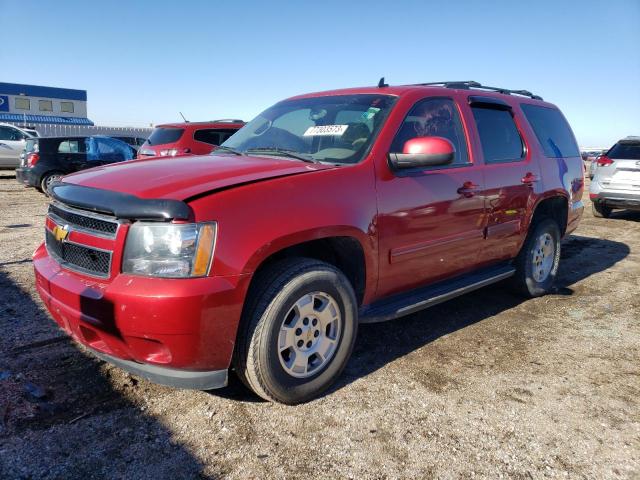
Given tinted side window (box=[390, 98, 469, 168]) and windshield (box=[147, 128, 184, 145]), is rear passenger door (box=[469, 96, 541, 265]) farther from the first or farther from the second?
windshield (box=[147, 128, 184, 145])

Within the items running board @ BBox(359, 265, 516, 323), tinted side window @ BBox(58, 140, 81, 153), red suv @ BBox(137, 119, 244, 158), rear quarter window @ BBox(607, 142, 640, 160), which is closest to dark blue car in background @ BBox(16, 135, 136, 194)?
tinted side window @ BBox(58, 140, 81, 153)

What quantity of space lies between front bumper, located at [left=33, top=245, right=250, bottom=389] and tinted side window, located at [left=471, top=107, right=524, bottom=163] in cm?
255

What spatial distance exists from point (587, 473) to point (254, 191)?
81.9 inches

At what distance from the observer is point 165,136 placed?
9938 mm

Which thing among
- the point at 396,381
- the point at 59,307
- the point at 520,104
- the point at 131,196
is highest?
the point at 520,104

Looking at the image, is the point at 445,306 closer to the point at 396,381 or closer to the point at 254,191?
the point at 396,381

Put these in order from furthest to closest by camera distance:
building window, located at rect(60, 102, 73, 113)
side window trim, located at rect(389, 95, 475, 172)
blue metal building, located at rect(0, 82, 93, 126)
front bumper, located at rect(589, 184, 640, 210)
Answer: building window, located at rect(60, 102, 73, 113) → blue metal building, located at rect(0, 82, 93, 126) → front bumper, located at rect(589, 184, 640, 210) → side window trim, located at rect(389, 95, 475, 172)

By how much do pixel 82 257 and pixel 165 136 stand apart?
26.1ft

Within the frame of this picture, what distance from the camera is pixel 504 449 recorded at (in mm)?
2418

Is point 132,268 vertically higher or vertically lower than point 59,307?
higher

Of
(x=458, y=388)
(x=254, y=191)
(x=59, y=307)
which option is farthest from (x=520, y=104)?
(x=59, y=307)

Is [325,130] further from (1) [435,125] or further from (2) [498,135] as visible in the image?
(2) [498,135]

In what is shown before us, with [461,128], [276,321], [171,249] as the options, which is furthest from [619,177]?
[171,249]

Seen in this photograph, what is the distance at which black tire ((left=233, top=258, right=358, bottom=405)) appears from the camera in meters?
2.51
